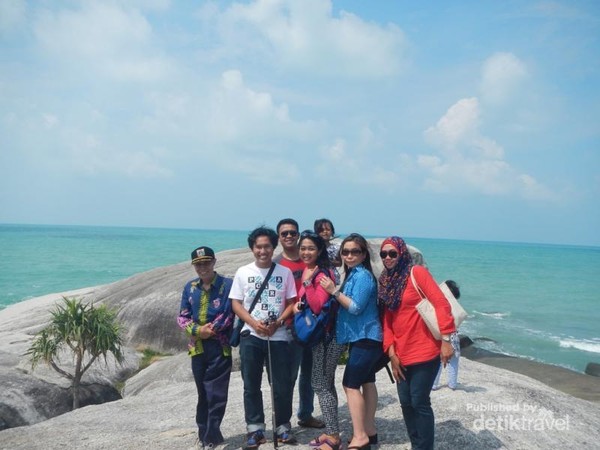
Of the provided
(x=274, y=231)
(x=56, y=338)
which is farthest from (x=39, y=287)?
(x=274, y=231)

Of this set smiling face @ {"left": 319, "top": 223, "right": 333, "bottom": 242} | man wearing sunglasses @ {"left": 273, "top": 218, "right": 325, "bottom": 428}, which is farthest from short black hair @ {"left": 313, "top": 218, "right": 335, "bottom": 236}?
man wearing sunglasses @ {"left": 273, "top": 218, "right": 325, "bottom": 428}

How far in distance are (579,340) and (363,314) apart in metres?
27.8

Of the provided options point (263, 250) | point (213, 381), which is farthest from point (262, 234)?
point (213, 381)

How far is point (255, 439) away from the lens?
543 cm

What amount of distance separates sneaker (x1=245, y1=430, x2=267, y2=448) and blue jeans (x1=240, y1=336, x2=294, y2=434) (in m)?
0.04

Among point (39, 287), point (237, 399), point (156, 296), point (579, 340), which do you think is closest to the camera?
point (237, 399)

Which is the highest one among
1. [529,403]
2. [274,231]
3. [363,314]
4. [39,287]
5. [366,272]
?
[274,231]

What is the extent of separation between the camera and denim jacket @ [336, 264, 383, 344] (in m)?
4.91

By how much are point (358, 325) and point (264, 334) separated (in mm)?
1022

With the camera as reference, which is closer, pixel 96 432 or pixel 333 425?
pixel 333 425

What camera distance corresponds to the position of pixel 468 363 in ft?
34.7

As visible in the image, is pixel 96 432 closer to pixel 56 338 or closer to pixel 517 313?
pixel 56 338

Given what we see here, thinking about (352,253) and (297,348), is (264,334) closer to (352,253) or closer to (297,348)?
(297,348)

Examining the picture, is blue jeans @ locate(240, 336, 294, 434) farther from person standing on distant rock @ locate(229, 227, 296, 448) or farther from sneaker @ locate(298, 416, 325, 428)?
sneaker @ locate(298, 416, 325, 428)
